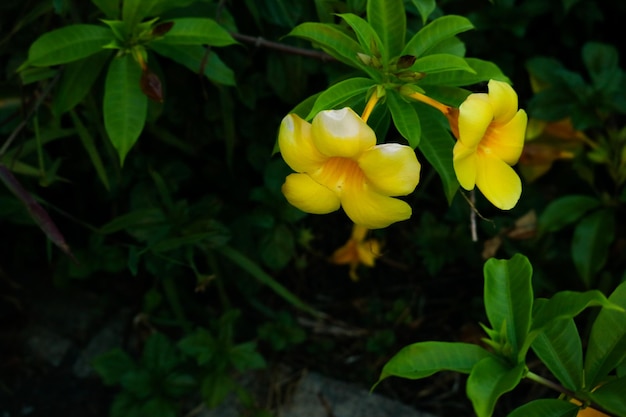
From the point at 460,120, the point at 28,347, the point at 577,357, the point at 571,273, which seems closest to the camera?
the point at 460,120

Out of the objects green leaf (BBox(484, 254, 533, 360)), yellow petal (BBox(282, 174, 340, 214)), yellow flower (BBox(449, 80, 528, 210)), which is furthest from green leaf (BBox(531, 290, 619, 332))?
yellow petal (BBox(282, 174, 340, 214))

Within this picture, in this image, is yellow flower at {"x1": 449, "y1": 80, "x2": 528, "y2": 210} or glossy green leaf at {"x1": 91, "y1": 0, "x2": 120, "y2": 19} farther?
glossy green leaf at {"x1": 91, "y1": 0, "x2": 120, "y2": 19}

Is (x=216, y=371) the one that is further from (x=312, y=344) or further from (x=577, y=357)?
(x=577, y=357)

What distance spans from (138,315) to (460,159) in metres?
1.34

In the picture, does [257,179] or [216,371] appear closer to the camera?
[216,371]

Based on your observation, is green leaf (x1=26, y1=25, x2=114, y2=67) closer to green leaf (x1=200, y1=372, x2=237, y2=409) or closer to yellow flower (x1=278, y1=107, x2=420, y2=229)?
yellow flower (x1=278, y1=107, x2=420, y2=229)

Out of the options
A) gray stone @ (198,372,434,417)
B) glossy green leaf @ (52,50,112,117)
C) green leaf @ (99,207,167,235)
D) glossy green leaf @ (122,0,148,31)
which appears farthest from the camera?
gray stone @ (198,372,434,417)

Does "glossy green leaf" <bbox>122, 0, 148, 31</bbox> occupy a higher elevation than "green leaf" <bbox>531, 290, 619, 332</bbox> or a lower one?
higher

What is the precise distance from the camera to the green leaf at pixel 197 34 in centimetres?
146

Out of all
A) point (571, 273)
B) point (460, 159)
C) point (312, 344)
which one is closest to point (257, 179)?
point (312, 344)

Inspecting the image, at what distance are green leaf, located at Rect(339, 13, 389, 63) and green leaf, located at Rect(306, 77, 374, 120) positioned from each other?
0.18ft

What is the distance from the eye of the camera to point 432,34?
1.36m

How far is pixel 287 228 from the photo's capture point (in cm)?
206

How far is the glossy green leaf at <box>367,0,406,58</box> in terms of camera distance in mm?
1359
